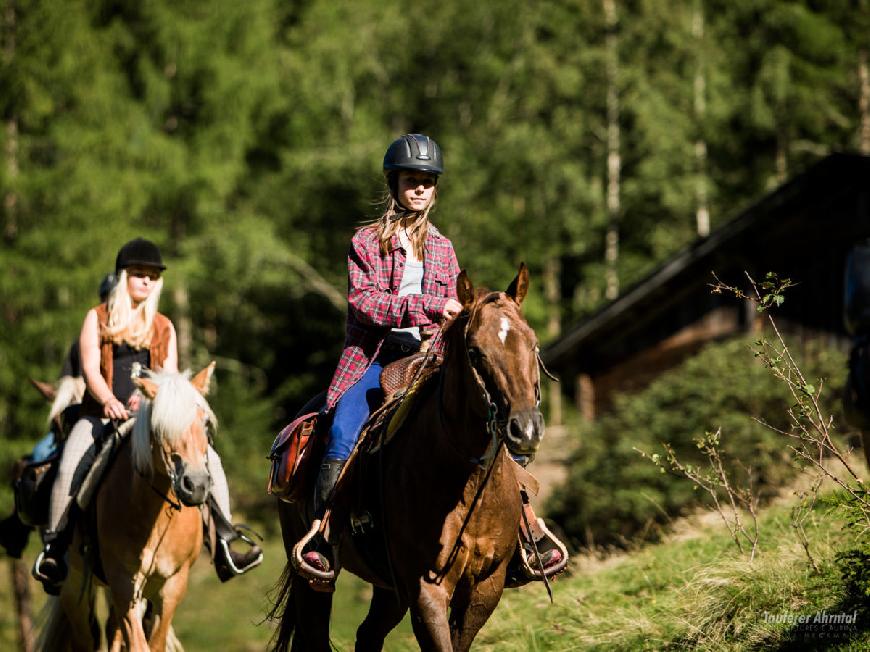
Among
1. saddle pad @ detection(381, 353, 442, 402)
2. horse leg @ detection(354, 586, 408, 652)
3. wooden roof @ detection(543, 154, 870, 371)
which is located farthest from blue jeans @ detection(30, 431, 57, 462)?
Answer: wooden roof @ detection(543, 154, 870, 371)

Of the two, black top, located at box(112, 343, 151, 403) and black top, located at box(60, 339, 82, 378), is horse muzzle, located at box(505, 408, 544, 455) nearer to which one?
black top, located at box(112, 343, 151, 403)

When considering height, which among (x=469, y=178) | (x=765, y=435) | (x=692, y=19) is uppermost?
(x=692, y=19)

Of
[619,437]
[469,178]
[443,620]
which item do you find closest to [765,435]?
[619,437]

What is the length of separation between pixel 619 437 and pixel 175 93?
18665mm

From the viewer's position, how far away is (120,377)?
27.9 ft

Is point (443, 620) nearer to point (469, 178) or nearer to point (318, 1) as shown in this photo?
point (469, 178)

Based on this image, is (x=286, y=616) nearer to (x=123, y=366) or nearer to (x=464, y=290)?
(x=123, y=366)

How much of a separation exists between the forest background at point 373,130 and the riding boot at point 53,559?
15.0 metres

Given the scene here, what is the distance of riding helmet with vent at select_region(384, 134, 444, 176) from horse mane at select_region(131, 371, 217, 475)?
6.98 feet

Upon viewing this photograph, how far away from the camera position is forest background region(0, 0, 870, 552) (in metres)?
28.3

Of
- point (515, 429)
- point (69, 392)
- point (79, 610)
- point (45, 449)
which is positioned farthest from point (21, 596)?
point (515, 429)

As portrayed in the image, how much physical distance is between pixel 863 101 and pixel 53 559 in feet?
89.7

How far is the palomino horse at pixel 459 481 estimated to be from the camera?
4785 millimetres

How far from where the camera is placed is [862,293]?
6352 millimetres
